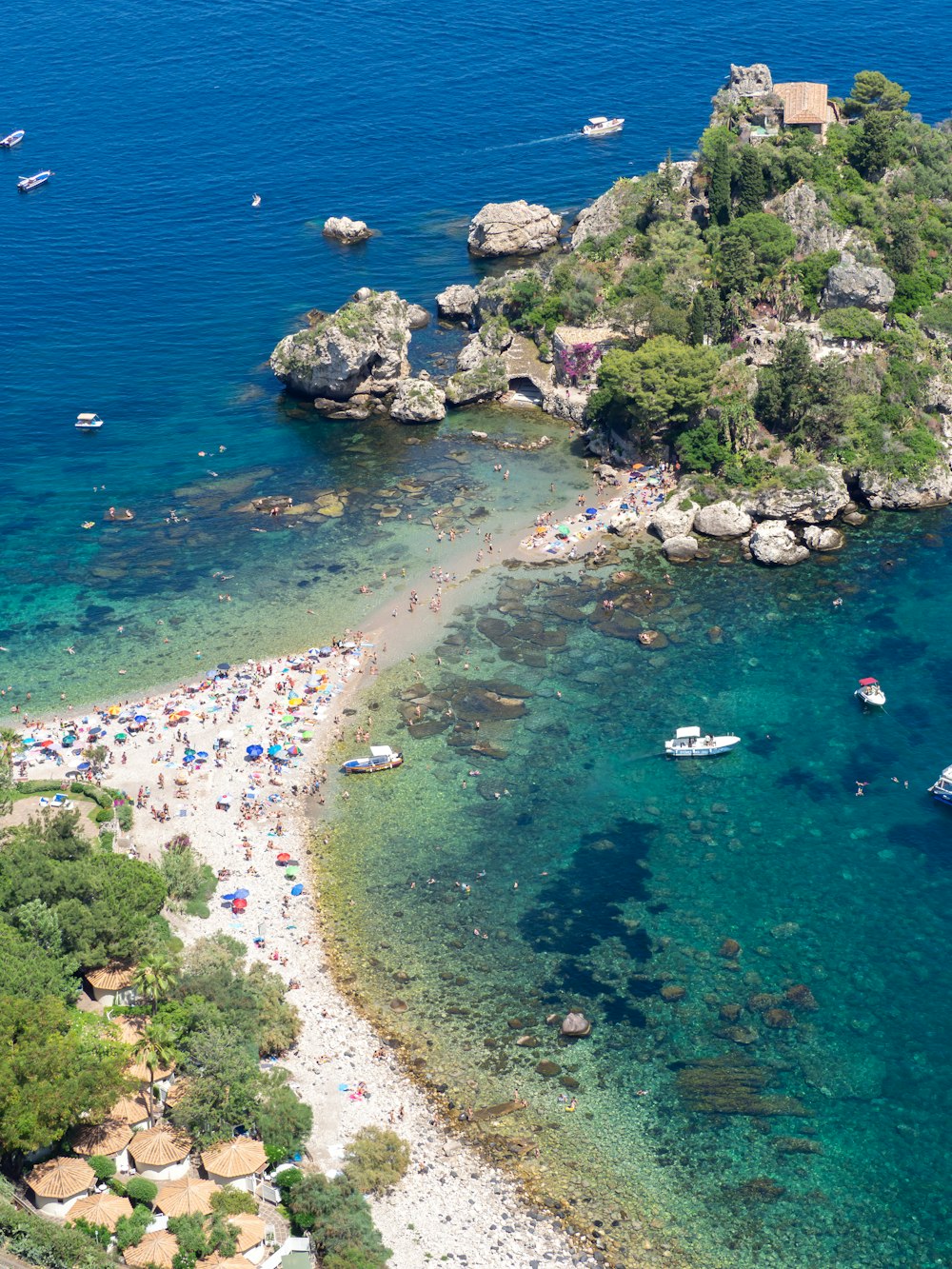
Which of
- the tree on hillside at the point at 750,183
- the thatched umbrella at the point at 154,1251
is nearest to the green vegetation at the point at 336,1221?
the thatched umbrella at the point at 154,1251

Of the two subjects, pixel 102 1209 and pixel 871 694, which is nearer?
pixel 102 1209

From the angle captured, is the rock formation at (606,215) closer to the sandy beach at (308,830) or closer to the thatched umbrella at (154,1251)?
the sandy beach at (308,830)

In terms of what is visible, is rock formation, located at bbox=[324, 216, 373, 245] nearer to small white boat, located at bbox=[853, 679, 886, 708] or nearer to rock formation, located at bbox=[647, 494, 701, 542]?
rock formation, located at bbox=[647, 494, 701, 542]

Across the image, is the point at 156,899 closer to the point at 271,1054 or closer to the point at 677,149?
the point at 271,1054

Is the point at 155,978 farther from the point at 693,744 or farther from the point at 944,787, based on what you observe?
the point at 944,787

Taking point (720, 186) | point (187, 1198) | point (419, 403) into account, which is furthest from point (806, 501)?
point (187, 1198)

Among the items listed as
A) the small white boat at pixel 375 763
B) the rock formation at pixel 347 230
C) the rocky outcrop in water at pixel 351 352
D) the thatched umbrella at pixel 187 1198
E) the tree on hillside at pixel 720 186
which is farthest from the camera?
the rock formation at pixel 347 230

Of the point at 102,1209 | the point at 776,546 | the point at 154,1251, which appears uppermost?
the point at 776,546

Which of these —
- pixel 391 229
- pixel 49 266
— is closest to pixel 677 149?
pixel 391 229
